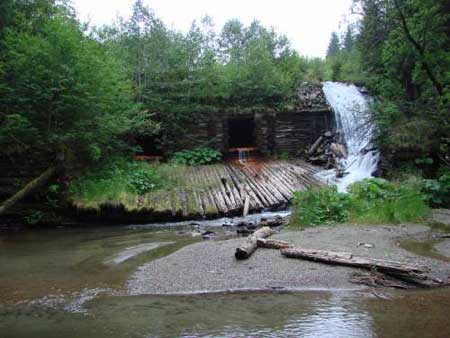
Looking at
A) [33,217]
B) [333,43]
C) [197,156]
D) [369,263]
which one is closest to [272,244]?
[369,263]

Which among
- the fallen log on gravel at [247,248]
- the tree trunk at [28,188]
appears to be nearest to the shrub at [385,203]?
the fallen log on gravel at [247,248]

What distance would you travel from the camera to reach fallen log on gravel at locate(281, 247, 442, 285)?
580 cm

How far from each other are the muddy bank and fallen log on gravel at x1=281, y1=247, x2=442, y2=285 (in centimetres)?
12

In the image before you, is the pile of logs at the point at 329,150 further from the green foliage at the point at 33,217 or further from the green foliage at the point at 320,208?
the green foliage at the point at 33,217

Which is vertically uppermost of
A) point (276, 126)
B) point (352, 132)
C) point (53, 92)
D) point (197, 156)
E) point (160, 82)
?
point (160, 82)

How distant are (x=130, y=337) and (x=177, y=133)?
14939mm

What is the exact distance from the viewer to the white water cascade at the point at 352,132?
606 inches

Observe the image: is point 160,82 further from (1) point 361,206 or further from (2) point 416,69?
(1) point 361,206

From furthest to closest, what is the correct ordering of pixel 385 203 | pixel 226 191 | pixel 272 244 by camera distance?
pixel 226 191 < pixel 385 203 < pixel 272 244

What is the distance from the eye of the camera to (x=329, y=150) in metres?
18.1

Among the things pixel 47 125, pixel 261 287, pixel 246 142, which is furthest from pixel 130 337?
pixel 246 142

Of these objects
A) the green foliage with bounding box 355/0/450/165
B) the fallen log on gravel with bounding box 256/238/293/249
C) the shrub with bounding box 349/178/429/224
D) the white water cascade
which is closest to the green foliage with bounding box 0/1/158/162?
the fallen log on gravel with bounding box 256/238/293/249

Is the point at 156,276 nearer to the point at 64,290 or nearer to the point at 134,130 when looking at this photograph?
the point at 64,290

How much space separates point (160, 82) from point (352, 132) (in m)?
8.66
